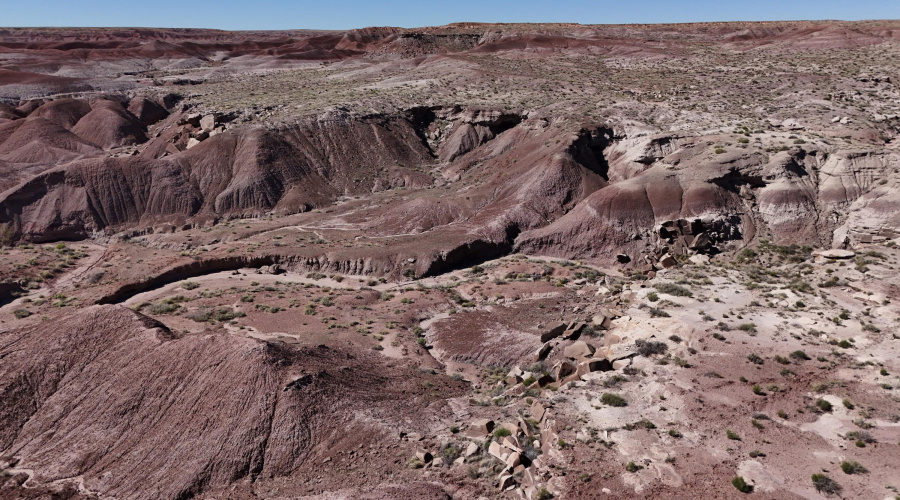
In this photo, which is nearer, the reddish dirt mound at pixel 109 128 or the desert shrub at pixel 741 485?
the desert shrub at pixel 741 485

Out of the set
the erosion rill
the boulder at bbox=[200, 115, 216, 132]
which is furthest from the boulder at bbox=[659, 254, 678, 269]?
the boulder at bbox=[200, 115, 216, 132]

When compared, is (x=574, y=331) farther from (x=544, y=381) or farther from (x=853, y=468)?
(x=853, y=468)

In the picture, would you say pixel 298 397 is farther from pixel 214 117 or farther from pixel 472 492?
pixel 214 117

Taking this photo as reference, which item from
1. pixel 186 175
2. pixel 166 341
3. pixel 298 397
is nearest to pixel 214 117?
pixel 186 175

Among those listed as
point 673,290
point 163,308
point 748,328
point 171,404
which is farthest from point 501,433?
point 163,308

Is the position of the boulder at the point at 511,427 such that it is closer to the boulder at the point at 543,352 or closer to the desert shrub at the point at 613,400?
the desert shrub at the point at 613,400

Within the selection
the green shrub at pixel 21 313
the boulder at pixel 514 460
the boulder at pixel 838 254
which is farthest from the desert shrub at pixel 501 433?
the green shrub at pixel 21 313
